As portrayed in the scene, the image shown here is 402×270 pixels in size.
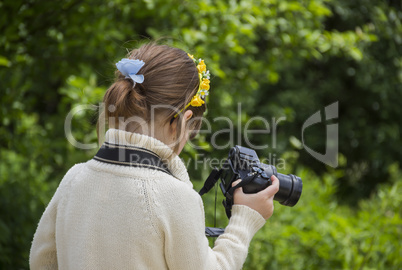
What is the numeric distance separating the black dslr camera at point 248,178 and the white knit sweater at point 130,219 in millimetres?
260

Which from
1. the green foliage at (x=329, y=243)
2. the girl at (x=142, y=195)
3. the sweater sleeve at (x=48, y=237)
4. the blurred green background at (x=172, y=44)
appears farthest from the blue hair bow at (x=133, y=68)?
the green foliage at (x=329, y=243)

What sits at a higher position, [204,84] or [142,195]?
[204,84]

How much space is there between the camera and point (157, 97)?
1284 millimetres

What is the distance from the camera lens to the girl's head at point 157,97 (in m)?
1.28

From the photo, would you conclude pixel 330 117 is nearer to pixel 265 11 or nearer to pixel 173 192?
pixel 265 11

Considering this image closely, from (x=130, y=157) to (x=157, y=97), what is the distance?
177mm

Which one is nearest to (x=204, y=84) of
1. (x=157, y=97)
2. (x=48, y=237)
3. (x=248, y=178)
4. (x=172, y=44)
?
(x=157, y=97)

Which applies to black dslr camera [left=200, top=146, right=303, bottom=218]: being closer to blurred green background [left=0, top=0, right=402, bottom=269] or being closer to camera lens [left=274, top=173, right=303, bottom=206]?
camera lens [left=274, top=173, right=303, bottom=206]

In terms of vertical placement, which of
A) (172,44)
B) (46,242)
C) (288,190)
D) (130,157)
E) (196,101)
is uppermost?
(172,44)

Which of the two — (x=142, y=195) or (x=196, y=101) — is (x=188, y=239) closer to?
(x=142, y=195)

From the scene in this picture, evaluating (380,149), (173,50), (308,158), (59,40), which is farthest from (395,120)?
(173,50)

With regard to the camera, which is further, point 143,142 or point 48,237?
point 48,237

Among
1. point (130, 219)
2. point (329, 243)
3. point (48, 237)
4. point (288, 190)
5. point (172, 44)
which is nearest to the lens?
point (130, 219)

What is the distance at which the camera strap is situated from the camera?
1.25 m
